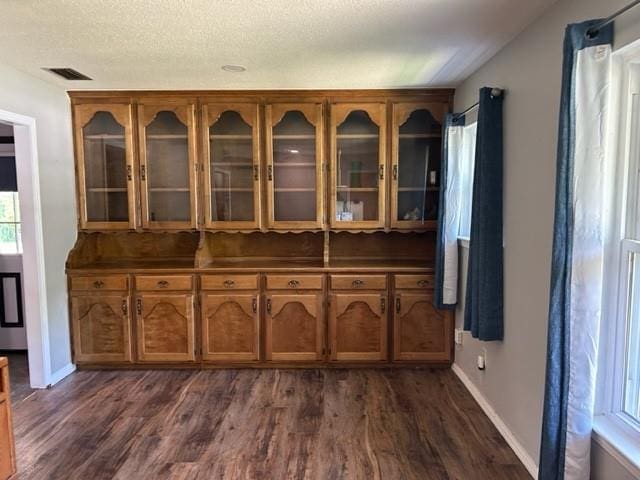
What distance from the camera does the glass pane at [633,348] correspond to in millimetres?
1677

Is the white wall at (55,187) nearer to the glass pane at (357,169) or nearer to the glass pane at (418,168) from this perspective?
the glass pane at (357,169)

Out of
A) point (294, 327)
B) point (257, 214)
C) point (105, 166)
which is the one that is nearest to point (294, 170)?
point (257, 214)

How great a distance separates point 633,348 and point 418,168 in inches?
89.3

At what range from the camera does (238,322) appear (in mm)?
3584

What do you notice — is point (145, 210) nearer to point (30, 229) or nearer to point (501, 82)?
point (30, 229)

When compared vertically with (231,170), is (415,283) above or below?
below

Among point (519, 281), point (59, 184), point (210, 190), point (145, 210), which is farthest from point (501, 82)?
point (59, 184)

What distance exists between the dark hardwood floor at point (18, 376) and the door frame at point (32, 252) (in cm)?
9

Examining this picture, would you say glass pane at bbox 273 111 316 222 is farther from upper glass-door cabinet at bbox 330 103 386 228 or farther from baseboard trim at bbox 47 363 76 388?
baseboard trim at bbox 47 363 76 388

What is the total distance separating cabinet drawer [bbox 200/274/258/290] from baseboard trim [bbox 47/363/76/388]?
1317 millimetres

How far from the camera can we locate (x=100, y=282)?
3555mm

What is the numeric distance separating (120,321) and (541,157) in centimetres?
333

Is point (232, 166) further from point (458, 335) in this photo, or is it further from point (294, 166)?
point (458, 335)

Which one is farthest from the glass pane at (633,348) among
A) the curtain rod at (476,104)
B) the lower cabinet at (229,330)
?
the lower cabinet at (229,330)
